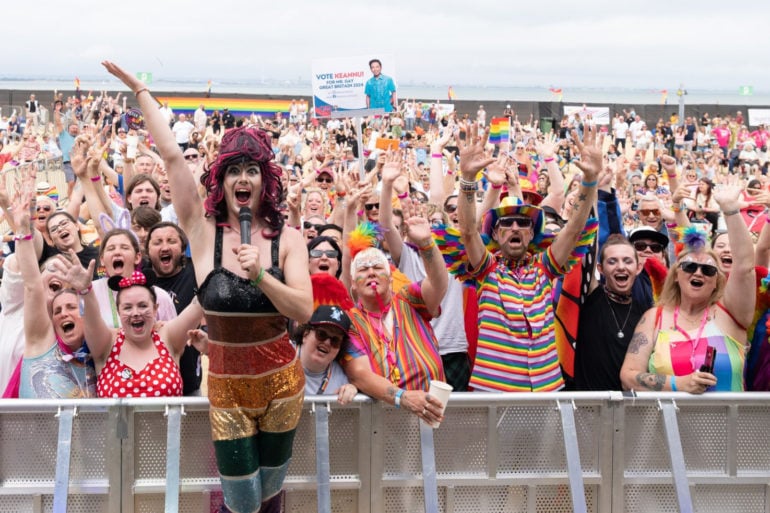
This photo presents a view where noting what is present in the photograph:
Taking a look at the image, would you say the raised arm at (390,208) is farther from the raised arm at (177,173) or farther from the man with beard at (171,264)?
the raised arm at (177,173)

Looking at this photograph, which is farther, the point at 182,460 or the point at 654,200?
the point at 654,200

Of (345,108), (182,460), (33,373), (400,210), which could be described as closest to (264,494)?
(182,460)

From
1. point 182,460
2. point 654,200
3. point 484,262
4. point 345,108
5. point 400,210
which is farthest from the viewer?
point 345,108

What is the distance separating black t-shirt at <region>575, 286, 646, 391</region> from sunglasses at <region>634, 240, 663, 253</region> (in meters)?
0.71

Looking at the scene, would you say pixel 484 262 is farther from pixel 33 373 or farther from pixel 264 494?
pixel 33 373

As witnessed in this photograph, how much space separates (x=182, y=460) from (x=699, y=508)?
236 cm

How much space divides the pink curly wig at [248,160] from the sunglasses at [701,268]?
2116 millimetres

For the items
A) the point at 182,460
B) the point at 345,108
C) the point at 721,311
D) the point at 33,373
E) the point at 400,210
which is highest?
the point at 345,108

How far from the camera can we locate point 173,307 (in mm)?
4730

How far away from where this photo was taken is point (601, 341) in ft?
15.4

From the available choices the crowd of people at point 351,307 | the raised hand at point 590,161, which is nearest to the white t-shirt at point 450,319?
the crowd of people at point 351,307

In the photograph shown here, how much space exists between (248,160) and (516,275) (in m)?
1.65

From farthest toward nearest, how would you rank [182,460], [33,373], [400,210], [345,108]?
[345,108], [400,210], [33,373], [182,460]

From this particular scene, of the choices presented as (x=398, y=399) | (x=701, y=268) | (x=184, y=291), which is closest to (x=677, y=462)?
(x=701, y=268)
